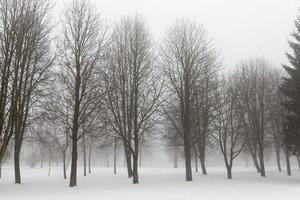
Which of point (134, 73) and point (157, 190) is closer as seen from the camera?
point (157, 190)

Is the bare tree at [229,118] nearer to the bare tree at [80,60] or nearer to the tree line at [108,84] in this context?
the tree line at [108,84]

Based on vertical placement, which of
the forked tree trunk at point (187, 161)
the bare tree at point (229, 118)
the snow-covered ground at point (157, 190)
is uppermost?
the bare tree at point (229, 118)

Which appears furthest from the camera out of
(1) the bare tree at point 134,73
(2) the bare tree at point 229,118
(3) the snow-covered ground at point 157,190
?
(2) the bare tree at point 229,118

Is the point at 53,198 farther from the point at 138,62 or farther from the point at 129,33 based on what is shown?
the point at 129,33

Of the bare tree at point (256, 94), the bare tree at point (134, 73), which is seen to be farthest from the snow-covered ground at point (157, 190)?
the bare tree at point (256, 94)

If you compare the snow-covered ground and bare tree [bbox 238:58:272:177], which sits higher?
bare tree [bbox 238:58:272:177]

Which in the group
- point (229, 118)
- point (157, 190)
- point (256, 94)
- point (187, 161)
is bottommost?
point (157, 190)

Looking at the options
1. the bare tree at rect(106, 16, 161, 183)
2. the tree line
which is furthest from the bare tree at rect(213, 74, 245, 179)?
the bare tree at rect(106, 16, 161, 183)

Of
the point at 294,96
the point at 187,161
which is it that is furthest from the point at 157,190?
the point at 294,96

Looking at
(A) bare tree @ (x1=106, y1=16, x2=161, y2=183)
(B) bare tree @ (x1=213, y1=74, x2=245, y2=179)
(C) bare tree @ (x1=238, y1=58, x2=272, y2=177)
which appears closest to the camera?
(A) bare tree @ (x1=106, y1=16, x2=161, y2=183)

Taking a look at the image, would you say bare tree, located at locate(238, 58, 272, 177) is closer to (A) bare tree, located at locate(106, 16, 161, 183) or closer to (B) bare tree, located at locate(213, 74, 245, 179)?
(B) bare tree, located at locate(213, 74, 245, 179)

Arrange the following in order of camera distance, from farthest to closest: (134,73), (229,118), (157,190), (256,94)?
1. (256,94)
2. (229,118)
3. (134,73)
4. (157,190)

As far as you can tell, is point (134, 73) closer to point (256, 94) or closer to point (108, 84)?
point (108, 84)

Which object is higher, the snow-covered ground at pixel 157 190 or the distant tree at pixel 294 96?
the distant tree at pixel 294 96
